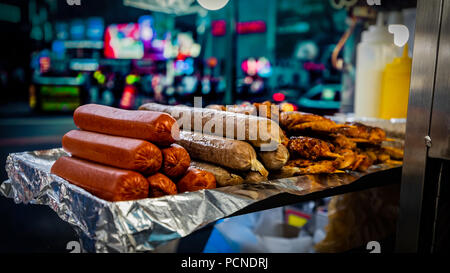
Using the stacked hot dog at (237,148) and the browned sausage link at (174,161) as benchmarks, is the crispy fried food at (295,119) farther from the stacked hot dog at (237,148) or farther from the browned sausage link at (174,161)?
the browned sausage link at (174,161)

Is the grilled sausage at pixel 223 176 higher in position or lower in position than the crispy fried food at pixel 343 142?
lower

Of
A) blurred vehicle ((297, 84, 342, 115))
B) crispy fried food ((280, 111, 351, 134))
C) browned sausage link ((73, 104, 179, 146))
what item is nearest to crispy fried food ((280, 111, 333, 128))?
crispy fried food ((280, 111, 351, 134))

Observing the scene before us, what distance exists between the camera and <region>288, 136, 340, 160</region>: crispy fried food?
5.31 feet

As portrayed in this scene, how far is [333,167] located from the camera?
1.65 metres

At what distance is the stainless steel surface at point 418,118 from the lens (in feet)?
5.34

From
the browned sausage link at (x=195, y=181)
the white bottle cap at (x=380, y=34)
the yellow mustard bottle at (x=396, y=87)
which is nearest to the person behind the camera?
the browned sausage link at (x=195, y=181)

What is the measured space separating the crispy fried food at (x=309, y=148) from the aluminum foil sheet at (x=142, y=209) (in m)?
0.14

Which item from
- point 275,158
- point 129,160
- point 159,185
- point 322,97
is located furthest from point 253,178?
point 322,97

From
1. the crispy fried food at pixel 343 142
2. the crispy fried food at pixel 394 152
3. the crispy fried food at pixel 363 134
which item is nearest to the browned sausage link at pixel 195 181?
the crispy fried food at pixel 343 142

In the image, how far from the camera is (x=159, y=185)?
1188mm

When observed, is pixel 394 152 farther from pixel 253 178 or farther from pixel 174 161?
pixel 174 161

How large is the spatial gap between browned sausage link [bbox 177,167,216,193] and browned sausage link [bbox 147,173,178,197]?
81mm
